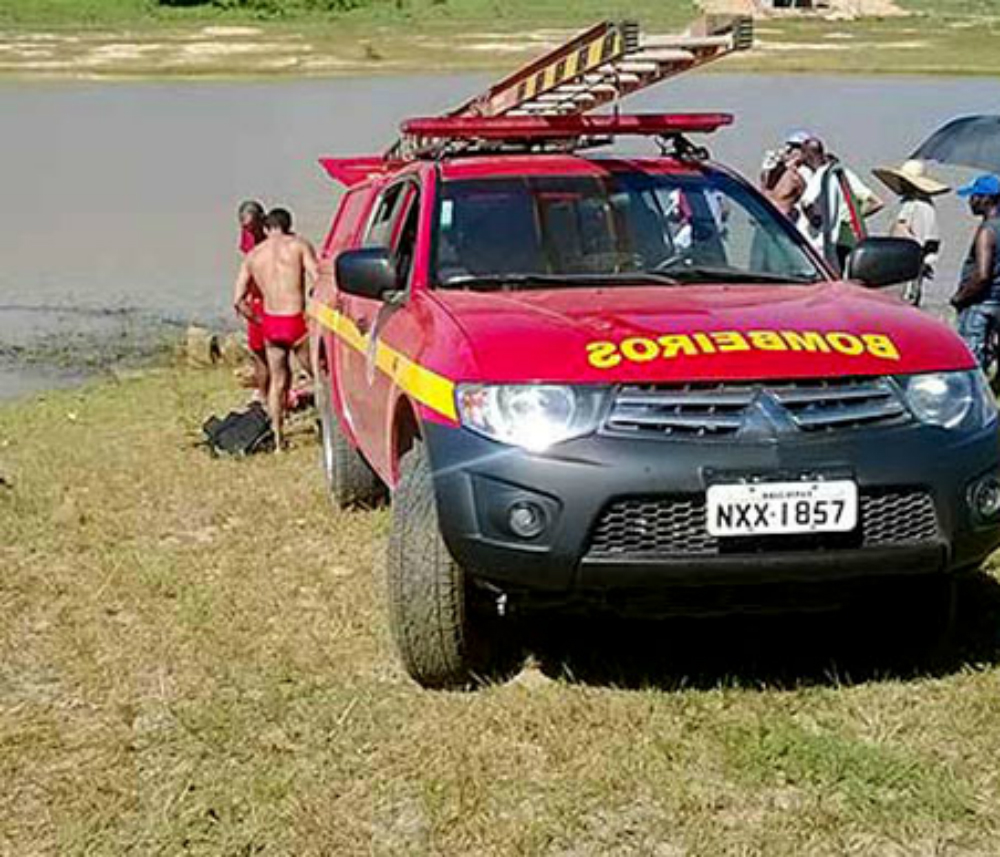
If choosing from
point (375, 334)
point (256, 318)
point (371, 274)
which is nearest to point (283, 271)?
point (256, 318)

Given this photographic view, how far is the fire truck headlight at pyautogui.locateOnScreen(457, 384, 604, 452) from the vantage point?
192 inches

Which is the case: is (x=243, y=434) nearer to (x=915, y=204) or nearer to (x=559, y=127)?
(x=559, y=127)

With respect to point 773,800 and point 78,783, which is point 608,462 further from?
point 78,783

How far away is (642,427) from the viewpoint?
4.87 meters

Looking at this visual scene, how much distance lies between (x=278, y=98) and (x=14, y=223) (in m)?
19.5

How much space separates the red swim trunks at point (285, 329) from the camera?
10.6 meters

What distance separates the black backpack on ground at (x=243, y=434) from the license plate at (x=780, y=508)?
19.1 ft

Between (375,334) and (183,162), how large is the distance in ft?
80.4

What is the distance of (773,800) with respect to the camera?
4613 millimetres

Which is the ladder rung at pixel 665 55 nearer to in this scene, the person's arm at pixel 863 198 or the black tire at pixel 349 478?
the black tire at pixel 349 478

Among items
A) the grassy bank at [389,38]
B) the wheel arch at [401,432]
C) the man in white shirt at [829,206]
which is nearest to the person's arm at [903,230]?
the man in white shirt at [829,206]

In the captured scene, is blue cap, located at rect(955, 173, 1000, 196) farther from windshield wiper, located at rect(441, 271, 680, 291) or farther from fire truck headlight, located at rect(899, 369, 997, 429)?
fire truck headlight, located at rect(899, 369, 997, 429)

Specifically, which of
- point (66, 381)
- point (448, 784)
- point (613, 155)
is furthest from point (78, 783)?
point (66, 381)

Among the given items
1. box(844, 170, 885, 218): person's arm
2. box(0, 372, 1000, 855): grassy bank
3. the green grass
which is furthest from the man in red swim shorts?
the green grass
